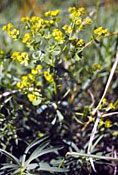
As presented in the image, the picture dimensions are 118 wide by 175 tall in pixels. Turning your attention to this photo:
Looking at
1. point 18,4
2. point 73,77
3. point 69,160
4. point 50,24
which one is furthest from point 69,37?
point 18,4

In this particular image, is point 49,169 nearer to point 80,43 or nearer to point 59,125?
point 59,125

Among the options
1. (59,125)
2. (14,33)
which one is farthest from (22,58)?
(59,125)

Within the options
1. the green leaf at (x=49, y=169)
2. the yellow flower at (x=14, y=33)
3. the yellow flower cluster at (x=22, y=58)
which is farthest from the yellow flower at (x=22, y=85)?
the green leaf at (x=49, y=169)

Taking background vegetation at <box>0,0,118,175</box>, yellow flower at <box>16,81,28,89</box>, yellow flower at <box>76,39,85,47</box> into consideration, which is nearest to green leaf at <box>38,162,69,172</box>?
background vegetation at <box>0,0,118,175</box>

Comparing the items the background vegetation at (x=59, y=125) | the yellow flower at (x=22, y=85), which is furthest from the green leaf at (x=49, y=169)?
the yellow flower at (x=22, y=85)

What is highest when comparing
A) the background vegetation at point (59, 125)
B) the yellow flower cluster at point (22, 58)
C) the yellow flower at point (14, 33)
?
the yellow flower at point (14, 33)

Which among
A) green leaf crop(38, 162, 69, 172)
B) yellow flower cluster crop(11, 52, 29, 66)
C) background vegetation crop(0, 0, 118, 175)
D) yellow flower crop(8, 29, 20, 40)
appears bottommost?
green leaf crop(38, 162, 69, 172)

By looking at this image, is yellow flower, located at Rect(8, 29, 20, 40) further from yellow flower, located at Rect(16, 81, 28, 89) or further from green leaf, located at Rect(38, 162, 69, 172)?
green leaf, located at Rect(38, 162, 69, 172)

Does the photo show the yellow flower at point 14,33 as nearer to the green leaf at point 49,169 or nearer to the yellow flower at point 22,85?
the yellow flower at point 22,85

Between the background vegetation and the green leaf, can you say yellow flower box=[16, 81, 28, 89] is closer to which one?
the background vegetation

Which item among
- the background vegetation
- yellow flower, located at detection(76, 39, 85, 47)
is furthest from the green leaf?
yellow flower, located at detection(76, 39, 85, 47)

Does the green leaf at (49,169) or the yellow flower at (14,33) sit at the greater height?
the yellow flower at (14,33)

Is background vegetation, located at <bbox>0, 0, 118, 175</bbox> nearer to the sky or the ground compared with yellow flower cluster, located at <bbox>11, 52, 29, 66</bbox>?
nearer to the ground

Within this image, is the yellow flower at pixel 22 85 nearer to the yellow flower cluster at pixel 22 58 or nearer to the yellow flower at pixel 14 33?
the yellow flower cluster at pixel 22 58
